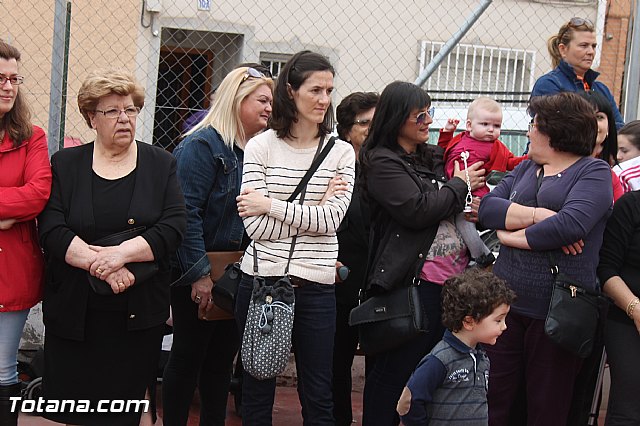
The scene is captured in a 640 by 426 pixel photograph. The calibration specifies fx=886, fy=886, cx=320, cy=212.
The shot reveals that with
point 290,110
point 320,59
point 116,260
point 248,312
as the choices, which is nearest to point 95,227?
point 116,260

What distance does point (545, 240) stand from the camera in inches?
158

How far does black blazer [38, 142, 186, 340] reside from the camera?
3.93m

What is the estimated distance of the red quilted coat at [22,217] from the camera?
3928mm

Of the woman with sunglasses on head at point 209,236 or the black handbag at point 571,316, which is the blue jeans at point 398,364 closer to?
the black handbag at point 571,316

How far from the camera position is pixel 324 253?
13.3 feet

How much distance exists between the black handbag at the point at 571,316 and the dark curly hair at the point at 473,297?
0.28 meters

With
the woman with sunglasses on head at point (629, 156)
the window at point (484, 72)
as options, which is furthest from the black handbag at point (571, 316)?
the window at point (484, 72)

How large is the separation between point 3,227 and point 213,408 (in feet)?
4.68

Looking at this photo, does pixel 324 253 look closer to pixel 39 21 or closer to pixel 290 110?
pixel 290 110

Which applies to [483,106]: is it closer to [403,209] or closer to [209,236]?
[403,209]

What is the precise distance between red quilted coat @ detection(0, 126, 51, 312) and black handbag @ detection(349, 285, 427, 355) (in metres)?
1.56

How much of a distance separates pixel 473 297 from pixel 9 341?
6.95 feet

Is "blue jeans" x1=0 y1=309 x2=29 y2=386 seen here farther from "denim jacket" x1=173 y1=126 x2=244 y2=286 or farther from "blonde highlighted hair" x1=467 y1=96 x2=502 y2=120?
"blonde highlighted hair" x1=467 y1=96 x2=502 y2=120

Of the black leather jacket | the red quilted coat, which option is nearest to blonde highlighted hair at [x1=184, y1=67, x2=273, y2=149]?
the black leather jacket
